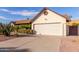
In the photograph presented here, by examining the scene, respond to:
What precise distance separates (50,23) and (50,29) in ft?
0.24

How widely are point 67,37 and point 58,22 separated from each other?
0.68ft

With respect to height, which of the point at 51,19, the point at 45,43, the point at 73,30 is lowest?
the point at 45,43

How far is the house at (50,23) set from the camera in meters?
2.89

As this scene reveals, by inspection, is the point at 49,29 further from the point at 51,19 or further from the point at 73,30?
the point at 73,30

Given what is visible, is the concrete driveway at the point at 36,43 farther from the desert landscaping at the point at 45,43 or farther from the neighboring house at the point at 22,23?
the neighboring house at the point at 22,23

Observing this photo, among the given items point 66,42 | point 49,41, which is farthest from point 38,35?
point 66,42

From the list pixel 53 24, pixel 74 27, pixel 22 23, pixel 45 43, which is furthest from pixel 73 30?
pixel 22 23

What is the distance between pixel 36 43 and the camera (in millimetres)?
2893

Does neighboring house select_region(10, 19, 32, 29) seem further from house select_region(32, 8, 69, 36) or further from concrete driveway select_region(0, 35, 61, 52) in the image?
concrete driveway select_region(0, 35, 61, 52)

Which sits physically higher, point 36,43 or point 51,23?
point 51,23
